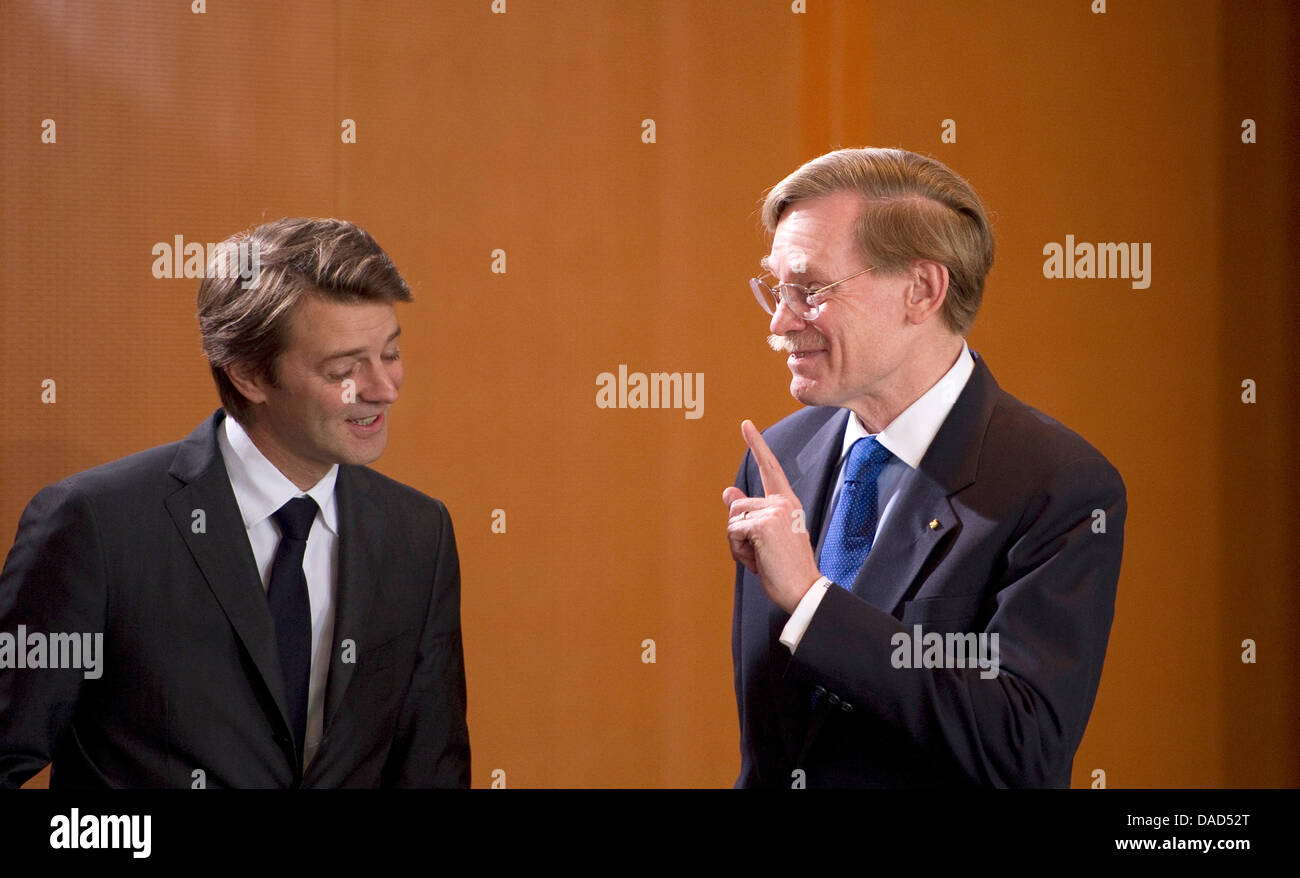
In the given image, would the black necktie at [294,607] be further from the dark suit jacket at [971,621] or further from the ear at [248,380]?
the dark suit jacket at [971,621]

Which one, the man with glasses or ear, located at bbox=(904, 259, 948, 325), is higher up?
ear, located at bbox=(904, 259, 948, 325)

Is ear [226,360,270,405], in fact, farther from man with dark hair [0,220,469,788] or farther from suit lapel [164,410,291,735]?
suit lapel [164,410,291,735]

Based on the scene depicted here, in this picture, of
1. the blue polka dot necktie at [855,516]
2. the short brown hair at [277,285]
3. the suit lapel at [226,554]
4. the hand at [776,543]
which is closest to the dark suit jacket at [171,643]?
the suit lapel at [226,554]

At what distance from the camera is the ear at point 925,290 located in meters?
2.12

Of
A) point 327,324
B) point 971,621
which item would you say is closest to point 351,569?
point 327,324

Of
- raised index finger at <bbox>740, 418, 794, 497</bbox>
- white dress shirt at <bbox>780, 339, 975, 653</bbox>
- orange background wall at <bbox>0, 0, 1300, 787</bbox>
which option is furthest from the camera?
orange background wall at <bbox>0, 0, 1300, 787</bbox>

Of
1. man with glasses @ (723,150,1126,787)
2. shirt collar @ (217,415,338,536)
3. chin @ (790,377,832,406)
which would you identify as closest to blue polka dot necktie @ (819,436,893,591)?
man with glasses @ (723,150,1126,787)

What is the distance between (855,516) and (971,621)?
0.95 ft

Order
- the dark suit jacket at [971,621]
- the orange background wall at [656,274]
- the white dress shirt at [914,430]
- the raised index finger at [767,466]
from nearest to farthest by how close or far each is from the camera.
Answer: the dark suit jacket at [971,621]
the raised index finger at [767,466]
the white dress shirt at [914,430]
the orange background wall at [656,274]

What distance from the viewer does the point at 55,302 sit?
2.69 metres

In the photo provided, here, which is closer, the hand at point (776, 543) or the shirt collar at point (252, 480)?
the hand at point (776, 543)

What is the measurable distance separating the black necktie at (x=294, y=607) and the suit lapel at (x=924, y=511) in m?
0.99

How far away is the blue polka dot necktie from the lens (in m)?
2.11

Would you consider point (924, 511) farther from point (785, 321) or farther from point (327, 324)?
point (327, 324)
